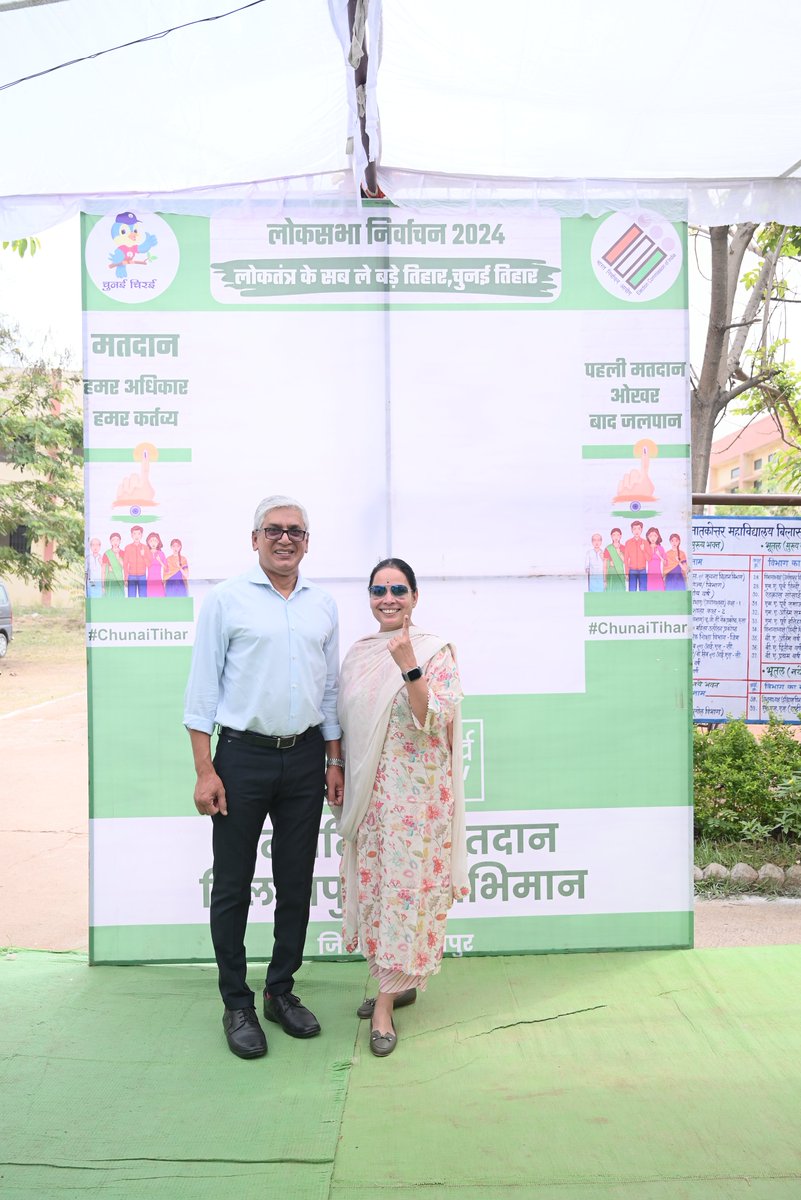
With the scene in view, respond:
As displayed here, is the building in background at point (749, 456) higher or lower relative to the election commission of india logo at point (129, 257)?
higher

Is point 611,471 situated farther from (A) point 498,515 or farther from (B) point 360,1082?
(B) point 360,1082

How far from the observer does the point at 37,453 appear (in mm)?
15289

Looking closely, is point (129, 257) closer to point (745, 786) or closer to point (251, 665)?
point (251, 665)

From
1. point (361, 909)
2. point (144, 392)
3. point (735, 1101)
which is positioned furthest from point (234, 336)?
point (735, 1101)

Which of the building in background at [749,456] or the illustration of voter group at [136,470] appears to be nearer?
the illustration of voter group at [136,470]

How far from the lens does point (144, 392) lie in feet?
12.4

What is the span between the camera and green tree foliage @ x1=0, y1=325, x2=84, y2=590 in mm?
14945

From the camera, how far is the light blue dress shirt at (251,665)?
10.1 ft

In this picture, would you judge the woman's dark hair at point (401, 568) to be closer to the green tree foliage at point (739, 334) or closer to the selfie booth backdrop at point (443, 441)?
the selfie booth backdrop at point (443, 441)

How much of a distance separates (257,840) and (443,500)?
147 cm

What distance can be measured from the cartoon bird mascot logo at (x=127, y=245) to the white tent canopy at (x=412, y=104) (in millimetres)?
92

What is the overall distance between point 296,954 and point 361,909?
252 millimetres

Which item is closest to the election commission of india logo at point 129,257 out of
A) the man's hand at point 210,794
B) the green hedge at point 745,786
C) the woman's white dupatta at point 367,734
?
the woman's white dupatta at point 367,734

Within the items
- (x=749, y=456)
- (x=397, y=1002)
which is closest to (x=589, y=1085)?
(x=397, y=1002)
